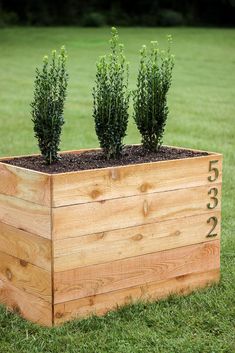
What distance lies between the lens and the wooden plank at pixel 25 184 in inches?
140

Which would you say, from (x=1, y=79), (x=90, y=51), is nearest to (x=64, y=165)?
(x=1, y=79)

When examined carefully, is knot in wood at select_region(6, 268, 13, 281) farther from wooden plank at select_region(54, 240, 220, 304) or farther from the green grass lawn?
wooden plank at select_region(54, 240, 220, 304)

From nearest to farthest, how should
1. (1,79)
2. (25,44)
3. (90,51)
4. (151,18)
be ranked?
1. (1,79)
2. (90,51)
3. (25,44)
4. (151,18)

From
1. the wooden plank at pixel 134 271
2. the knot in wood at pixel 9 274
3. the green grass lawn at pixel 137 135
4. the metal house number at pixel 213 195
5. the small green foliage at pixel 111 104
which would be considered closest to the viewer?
the green grass lawn at pixel 137 135

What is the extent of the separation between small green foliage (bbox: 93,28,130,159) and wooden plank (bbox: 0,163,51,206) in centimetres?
65

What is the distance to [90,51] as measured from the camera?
23062mm

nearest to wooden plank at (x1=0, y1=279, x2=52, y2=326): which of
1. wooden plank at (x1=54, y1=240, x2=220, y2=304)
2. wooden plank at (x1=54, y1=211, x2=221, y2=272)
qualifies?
wooden plank at (x1=54, y1=240, x2=220, y2=304)

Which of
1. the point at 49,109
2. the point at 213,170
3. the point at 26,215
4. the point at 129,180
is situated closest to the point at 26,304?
the point at 26,215

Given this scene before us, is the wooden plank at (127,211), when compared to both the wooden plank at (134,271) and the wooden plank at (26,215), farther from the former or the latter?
the wooden plank at (134,271)

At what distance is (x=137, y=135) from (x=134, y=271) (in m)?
6.35

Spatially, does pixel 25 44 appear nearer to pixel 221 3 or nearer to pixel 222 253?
pixel 221 3

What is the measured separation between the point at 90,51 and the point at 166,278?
1954 centimetres

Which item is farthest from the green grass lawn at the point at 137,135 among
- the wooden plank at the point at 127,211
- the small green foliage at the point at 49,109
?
the small green foliage at the point at 49,109

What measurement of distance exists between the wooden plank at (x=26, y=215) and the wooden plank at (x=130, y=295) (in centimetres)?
40
